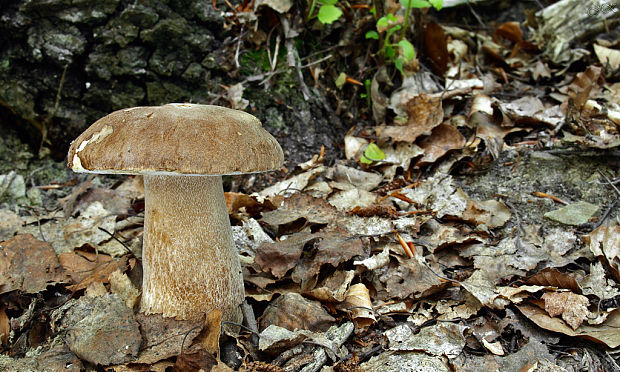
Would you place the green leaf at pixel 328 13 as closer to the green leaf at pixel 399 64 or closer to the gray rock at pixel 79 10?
the green leaf at pixel 399 64

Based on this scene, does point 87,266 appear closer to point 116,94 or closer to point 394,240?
point 116,94

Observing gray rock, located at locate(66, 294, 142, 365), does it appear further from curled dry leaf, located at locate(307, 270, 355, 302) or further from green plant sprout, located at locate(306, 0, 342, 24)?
green plant sprout, located at locate(306, 0, 342, 24)

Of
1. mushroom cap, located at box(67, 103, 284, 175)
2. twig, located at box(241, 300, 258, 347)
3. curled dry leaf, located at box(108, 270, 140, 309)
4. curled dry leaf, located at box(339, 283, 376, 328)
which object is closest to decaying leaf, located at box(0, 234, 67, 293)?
curled dry leaf, located at box(108, 270, 140, 309)

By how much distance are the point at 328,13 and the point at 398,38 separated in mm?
889

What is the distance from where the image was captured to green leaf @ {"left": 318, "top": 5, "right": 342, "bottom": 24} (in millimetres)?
3730

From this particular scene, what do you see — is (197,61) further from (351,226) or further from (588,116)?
(588,116)

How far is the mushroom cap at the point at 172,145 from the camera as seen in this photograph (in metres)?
1.70

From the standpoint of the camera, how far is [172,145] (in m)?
1.71

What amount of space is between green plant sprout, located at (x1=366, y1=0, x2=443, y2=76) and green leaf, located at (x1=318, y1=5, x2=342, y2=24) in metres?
0.44

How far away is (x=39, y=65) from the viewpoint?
372cm

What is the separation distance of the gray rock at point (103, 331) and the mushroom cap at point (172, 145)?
30.1 inches

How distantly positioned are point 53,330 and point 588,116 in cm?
434

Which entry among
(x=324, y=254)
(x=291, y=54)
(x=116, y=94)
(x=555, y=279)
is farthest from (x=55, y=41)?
(x=555, y=279)

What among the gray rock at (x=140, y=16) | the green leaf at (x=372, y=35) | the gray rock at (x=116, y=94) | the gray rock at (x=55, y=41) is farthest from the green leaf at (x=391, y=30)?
the gray rock at (x=55, y=41)
